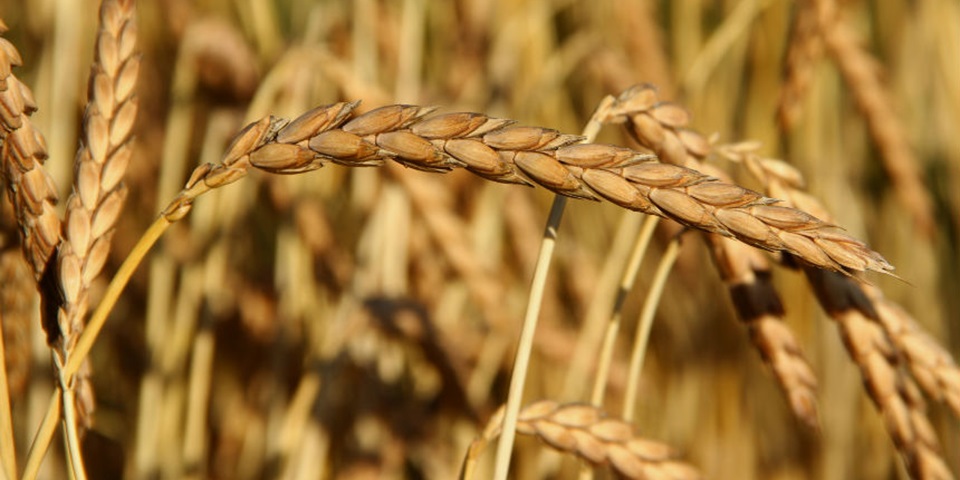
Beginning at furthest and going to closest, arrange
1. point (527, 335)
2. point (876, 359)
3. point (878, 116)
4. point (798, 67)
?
point (878, 116), point (798, 67), point (876, 359), point (527, 335)

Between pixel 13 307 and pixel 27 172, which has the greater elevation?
pixel 27 172

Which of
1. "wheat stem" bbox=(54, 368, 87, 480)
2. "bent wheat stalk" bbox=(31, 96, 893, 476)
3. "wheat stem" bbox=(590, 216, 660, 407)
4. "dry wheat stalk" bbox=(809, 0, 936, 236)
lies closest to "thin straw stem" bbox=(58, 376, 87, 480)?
"wheat stem" bbox=(54, 368, 87, 480)

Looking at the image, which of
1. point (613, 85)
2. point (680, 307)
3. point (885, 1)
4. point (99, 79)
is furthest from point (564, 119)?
point (99, 79)

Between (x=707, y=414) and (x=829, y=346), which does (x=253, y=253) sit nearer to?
(x=707, y=414)

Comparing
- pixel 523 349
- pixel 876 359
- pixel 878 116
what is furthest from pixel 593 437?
pixel 878 116

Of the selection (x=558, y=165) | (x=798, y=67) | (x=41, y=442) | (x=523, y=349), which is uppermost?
(x=798, y=67)

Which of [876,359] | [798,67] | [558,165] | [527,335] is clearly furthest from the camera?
[798,67]

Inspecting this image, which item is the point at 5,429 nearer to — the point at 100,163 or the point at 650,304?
the point at 100,163
